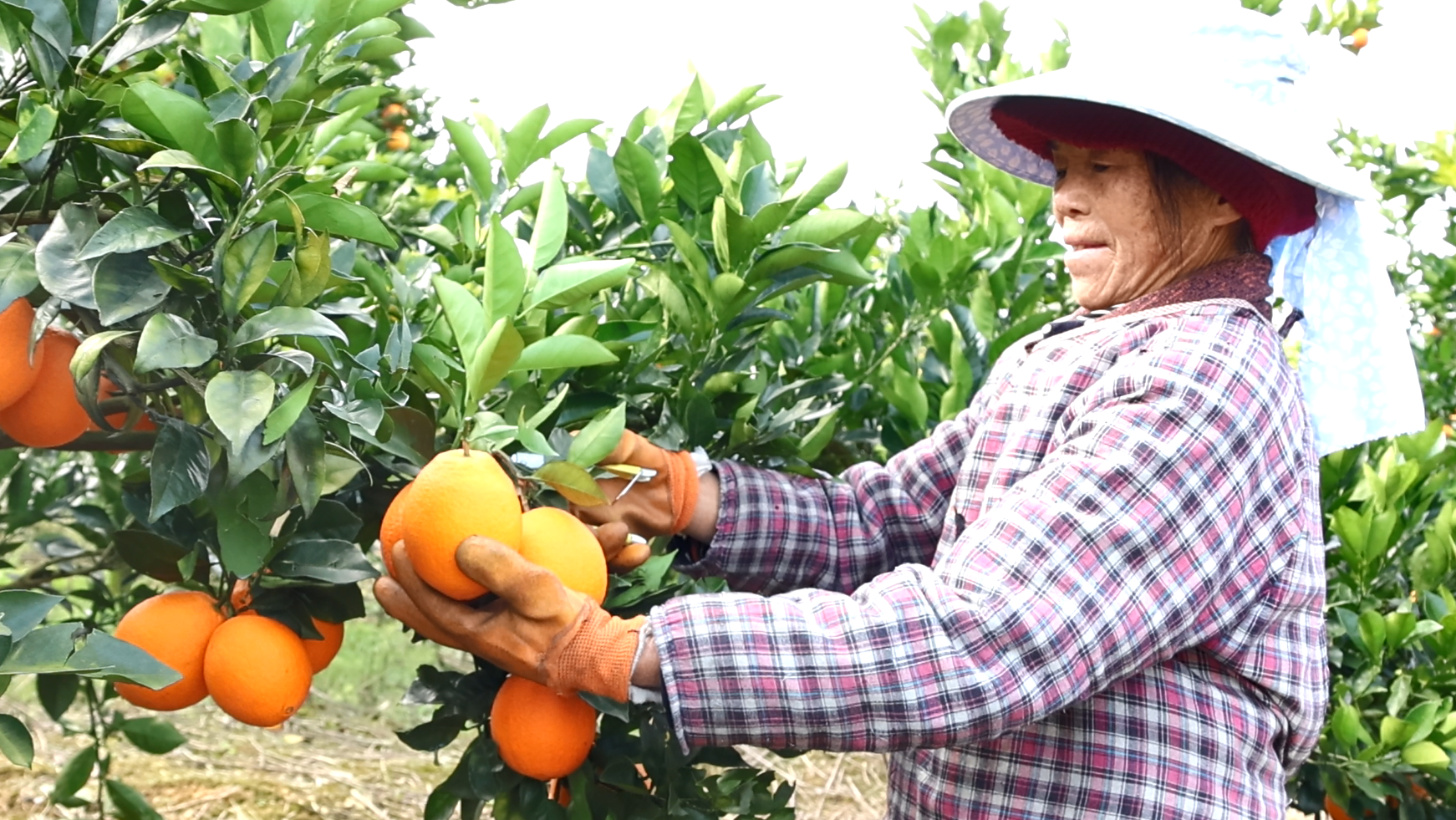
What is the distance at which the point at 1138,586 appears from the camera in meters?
0.97

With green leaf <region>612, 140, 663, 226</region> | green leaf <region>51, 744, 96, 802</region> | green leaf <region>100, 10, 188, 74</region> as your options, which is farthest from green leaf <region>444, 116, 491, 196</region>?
green leaf <region>51, 744, 96, 802</region>

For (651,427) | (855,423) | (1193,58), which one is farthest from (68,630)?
(855,423)

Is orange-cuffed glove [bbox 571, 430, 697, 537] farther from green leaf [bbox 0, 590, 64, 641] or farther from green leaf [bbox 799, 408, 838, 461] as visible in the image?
green leaf [bbox 0, 590, 64, 641]

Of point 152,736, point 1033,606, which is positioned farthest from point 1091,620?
point 152,736

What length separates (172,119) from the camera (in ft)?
2.59

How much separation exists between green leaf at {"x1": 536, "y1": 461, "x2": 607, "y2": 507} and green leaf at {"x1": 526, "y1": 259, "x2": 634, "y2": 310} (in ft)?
0.44

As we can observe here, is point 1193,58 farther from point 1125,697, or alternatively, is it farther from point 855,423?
point 855,423

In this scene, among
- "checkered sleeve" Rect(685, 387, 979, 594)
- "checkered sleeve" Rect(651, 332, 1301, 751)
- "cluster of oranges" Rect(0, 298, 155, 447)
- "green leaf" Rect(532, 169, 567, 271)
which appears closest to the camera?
"cluster of oranges" Rect(0, 298, 155, 447)

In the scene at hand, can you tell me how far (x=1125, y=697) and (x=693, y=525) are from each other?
486 mm

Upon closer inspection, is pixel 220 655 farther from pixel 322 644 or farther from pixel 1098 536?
pixel 1098 536

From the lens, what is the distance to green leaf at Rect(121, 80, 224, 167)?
0.78 meters

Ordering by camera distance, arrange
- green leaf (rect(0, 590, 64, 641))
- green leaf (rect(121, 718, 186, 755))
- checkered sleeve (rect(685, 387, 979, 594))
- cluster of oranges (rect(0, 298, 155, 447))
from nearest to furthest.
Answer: green leaf (rect(0, 590, 64, 641)) → cluster of oranges (rect(0, 298, 155, 447)) → checkered sleeve (rect(685, 387, 979, 594)) → green leaf (rect(121, 718, 186, 755))

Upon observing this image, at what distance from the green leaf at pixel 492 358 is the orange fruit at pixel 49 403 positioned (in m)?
0.27

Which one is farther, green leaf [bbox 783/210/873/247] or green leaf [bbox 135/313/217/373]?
green leaf [bbox 783/210/873/247]
